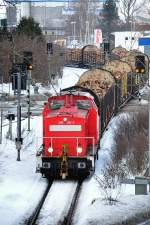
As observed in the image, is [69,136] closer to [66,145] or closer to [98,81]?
[66,145]

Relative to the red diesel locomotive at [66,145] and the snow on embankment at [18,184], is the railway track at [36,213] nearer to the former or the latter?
the snow on embankment at [18,184]

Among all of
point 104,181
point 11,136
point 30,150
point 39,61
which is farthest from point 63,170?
point 39,61

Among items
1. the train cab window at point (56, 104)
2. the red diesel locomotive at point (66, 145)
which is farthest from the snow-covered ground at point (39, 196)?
the train cab window at point (56, 104)

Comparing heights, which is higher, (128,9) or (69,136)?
(128,9)

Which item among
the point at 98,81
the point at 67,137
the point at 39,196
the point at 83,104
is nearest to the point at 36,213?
the point at 39,196

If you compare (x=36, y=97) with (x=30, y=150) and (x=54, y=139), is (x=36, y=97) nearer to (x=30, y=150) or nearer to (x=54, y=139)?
(x=30, y=150)

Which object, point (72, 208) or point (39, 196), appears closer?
point (72, 208)

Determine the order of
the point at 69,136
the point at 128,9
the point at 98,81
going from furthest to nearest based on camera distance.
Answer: the point at 128,9 → the point at 98,81 → the point at 69,136

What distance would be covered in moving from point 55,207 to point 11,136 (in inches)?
399

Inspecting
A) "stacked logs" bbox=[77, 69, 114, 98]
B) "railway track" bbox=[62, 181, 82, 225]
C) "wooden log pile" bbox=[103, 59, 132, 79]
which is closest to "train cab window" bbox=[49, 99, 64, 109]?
"railway track" bbox=[62, 181, 82, 225]

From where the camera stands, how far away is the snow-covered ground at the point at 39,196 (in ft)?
45.8

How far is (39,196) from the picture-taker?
647 inches

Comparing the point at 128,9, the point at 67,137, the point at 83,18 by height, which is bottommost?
the point at 67,137

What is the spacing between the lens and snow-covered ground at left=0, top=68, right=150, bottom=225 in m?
14.0
